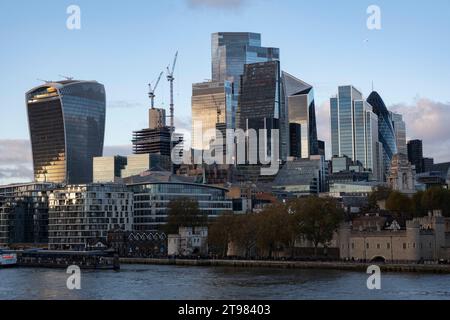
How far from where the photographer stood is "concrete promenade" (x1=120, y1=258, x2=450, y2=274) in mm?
92062

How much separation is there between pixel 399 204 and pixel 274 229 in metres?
31.0

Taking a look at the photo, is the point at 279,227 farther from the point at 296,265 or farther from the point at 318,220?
the point at 296,265

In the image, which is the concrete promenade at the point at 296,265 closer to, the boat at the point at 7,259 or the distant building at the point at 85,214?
the distant building at the point at 85,214

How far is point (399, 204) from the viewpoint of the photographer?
13550cm

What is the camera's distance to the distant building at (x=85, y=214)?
487ft

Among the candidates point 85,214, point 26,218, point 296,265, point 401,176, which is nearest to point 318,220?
point 296,265

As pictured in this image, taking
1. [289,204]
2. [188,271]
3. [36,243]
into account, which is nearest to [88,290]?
[188,271]

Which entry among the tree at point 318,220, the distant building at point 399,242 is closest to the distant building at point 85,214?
the tree at point 318,220

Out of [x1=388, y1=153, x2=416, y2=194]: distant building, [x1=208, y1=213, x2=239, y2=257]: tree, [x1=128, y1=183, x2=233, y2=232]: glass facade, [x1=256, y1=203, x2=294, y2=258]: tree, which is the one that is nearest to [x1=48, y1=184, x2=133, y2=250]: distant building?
[x1=128, y1=183, x2=233, y2=232]: glass facade

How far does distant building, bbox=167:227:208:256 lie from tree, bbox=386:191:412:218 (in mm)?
31570

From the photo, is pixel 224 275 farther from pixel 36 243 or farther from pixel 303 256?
pixel 36 243

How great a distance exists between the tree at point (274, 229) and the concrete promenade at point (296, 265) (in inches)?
177

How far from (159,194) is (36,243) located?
29.9 m

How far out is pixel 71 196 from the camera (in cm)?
15012
